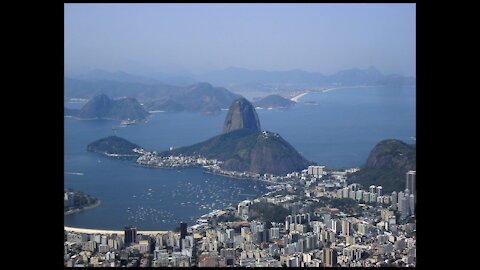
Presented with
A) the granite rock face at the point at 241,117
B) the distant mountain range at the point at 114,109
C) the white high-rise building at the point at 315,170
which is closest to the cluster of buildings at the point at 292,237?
the white high-rise building at the point at 315,170

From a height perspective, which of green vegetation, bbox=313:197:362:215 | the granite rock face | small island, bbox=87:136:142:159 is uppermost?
the granite rock face

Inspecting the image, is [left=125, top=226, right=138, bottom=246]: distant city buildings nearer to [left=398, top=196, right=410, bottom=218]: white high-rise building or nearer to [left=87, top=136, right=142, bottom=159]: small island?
[left=398, top=196, right=410, bottom=218]: white high-rise building

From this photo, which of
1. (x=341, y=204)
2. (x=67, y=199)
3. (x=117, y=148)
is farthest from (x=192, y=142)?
(x=67, y=199)

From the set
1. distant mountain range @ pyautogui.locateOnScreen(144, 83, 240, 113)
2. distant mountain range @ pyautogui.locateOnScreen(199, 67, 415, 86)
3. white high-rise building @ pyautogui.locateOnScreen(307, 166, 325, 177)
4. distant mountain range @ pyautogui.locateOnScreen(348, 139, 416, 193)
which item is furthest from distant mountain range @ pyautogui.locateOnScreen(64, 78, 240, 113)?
distant mountain range @ pyautogui.locateOnScreen(348, 139, 416, 193)

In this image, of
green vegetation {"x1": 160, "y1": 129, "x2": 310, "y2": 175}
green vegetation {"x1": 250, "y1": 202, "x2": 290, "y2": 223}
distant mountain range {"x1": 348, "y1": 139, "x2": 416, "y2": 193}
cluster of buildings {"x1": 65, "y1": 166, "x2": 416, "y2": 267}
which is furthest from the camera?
green vegetation {"x1": 160, "y1": 129, "x2": 310, "y2": 175}

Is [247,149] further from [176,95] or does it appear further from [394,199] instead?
[394,199]

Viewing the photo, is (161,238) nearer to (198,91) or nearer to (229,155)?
(229,155)
